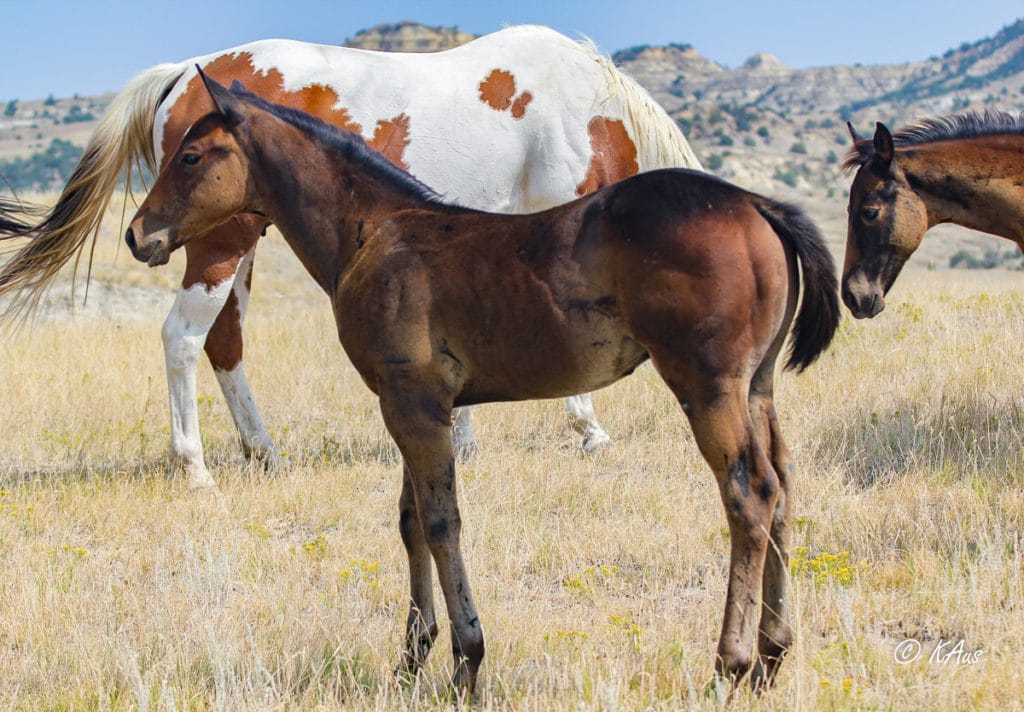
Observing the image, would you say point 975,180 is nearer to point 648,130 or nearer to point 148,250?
point 648,130

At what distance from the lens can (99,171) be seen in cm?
631

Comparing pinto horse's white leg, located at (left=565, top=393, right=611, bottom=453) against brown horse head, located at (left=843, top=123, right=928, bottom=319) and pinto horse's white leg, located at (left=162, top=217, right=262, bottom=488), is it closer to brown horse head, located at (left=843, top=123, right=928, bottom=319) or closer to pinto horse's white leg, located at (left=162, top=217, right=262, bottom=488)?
brown horse head, located at (left=843, top=123, right=928, bottom=319)

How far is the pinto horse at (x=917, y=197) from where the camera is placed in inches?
195

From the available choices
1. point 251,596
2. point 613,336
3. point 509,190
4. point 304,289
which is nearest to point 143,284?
point 304,289

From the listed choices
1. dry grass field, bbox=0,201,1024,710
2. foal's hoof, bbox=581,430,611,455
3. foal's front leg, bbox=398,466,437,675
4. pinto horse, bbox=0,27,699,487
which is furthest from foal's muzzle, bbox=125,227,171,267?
foal's hoof, bbox=581,430,611,455

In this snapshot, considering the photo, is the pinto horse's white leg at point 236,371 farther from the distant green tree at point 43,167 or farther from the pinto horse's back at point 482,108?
the distant green tree at point 43,167

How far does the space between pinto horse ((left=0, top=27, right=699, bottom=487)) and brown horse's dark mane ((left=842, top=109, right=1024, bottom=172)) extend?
1623 millimetres

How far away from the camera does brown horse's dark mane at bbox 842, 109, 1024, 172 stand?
5.04m

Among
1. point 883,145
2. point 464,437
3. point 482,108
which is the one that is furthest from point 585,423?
point 883,145

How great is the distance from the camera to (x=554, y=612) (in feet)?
13.6

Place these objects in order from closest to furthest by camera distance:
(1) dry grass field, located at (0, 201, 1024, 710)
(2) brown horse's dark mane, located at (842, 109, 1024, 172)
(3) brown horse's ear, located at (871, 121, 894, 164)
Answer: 1. (1) dry grass field, located at (0, 201, 1024, 710)
2. (3) brown horse's ear, located at (871, 121, 894, 164)
3. (2) brown horse's dark mane, located at (842, 109, 1024, 172)

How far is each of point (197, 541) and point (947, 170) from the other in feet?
13.5

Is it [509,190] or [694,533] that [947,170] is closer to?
[694,533]

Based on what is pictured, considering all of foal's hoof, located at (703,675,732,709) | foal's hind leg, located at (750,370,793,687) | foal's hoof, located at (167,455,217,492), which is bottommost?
foal's hoof, located at (167,455,217,492)
